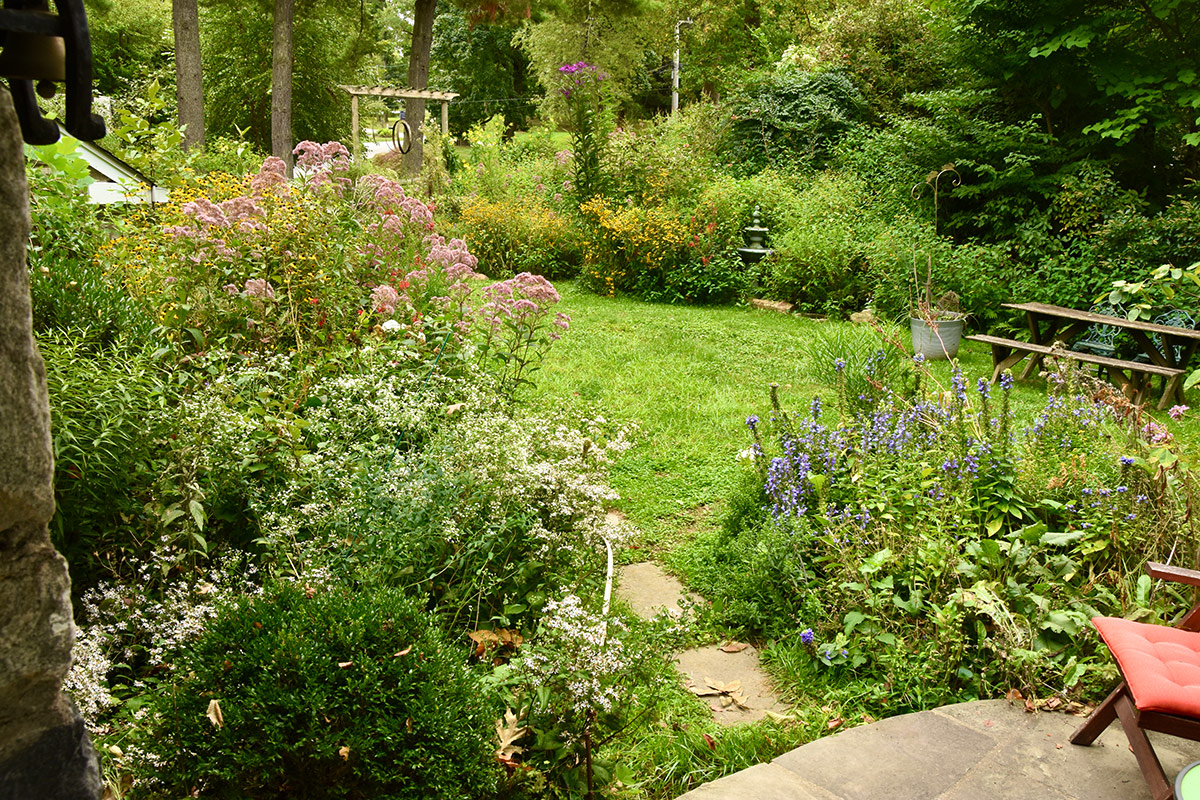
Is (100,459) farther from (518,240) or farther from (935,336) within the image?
(518,240)

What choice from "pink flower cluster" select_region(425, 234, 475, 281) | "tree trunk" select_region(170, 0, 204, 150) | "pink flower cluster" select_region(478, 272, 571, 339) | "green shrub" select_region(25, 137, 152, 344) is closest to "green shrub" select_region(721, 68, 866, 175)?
"tree trunk" select_region(170, 0, 204, 150)

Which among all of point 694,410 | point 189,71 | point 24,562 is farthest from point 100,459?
point 189,71

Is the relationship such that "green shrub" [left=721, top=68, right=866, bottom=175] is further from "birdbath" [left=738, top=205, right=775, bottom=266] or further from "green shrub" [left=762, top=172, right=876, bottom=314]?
"birdbath" [left=738, top=205, right=775, bottom=266]

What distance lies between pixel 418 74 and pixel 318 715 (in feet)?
56.2

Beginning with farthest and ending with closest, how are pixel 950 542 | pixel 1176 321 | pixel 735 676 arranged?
1. pixel 1176 321
2. pixel 950 542
3. pixel 735 676

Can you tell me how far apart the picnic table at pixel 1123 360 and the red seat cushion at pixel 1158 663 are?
13.9 feet

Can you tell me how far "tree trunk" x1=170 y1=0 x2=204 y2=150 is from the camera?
13.2 meters

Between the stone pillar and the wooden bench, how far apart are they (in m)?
6.82

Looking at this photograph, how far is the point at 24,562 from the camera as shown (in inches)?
51.8

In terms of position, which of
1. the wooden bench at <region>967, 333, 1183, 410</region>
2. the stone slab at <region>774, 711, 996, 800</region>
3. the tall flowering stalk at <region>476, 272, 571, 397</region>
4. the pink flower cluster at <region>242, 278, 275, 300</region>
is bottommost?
the stone slab at <region>774, 711, 996, 800</region>

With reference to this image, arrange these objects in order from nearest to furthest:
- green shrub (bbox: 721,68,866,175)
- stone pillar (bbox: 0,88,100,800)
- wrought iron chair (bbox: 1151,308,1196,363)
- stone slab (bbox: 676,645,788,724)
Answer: stone pillar (bbox: 0,88,100,800) → stone slab (bbox: 676,645,788,724) → wrought iron chair (bbox: 1151,308,1196,363) → green shrub (bbox: 721,68,866,175)


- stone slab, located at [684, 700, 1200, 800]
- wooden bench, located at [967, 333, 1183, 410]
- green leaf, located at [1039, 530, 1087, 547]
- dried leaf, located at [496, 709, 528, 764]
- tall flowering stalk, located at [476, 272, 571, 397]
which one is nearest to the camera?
dried leaf, located at [496, 709, 528, 764]

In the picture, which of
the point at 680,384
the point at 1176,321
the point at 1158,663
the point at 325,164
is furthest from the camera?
the point at 1176,321

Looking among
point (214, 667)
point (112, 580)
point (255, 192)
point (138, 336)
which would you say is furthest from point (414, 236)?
point (214, 667)
